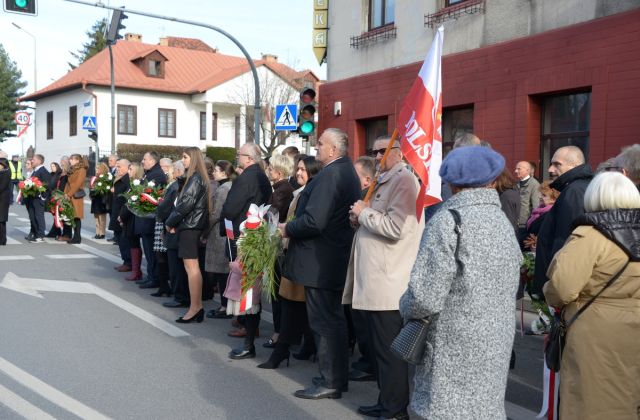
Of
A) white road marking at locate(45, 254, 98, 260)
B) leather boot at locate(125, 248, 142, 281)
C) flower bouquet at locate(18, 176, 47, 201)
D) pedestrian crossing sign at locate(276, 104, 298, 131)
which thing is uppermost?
pedestrian crossing sign at locate(276, 104, 298, 131)

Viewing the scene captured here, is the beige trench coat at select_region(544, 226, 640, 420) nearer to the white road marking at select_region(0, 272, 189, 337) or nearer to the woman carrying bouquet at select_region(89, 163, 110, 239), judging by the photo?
the white road marking at select_region(0, 272, 189, 337)

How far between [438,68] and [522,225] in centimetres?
461

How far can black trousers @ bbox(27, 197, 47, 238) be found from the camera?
1580 centimetres

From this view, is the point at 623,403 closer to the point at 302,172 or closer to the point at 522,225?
the point at 302,172

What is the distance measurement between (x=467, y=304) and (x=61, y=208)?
13.3 metres

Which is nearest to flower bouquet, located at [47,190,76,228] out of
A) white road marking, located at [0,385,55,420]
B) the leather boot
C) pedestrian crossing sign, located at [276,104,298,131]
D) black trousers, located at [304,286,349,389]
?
the leather boot

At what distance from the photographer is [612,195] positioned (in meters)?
3.71

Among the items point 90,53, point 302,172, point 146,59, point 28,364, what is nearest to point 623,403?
point 302,172

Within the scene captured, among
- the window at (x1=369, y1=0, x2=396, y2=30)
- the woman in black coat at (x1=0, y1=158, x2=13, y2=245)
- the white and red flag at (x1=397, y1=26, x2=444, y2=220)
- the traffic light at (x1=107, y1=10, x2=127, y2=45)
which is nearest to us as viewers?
the white and red flag at (x1=397, y1=26, x2=444, y2=220)

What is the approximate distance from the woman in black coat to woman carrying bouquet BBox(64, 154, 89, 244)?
4.05 ft

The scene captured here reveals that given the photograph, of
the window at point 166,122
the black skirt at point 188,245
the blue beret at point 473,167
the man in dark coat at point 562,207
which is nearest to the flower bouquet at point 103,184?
the black skirt at point 188,245

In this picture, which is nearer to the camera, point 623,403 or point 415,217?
point 623,403

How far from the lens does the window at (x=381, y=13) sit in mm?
14195

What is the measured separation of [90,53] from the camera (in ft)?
225
